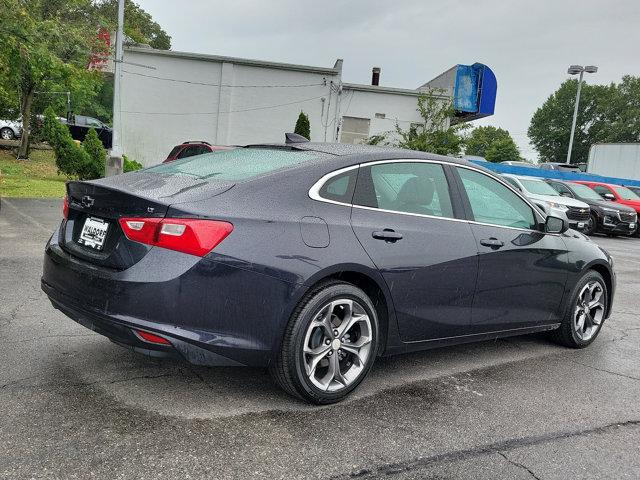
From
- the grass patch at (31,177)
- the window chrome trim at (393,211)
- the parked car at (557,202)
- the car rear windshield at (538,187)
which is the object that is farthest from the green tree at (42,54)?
the car rear windshield at (538,187)

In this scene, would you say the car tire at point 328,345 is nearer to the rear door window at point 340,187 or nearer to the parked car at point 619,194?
the rear door window at point 340,187

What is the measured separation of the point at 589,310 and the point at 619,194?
58.5 ft

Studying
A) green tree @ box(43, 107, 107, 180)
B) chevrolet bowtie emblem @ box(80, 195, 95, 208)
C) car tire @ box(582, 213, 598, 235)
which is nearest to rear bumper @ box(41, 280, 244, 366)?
chevrolet bowtie emblem @ box(80, 195, 95, 208)

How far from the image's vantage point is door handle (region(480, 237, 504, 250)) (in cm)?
420

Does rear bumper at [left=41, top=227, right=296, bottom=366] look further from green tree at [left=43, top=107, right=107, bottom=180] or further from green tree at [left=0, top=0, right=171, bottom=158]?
green tree at [left=43, top=107, right=107, bottom=180]

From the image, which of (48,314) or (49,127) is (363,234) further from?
(49,127)

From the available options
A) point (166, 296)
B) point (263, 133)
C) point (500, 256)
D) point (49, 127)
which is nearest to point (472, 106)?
point (263, 133)

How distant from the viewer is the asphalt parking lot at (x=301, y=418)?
2.75 metres

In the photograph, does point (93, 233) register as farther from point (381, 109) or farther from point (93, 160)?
point (381, 109)

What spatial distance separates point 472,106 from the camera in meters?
26.4

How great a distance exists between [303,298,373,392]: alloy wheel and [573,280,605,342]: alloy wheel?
2.43 m

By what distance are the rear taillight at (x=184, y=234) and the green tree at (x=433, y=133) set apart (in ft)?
65.7

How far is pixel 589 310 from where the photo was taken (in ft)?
17.1

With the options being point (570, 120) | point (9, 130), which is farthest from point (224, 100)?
point (570, 120)
